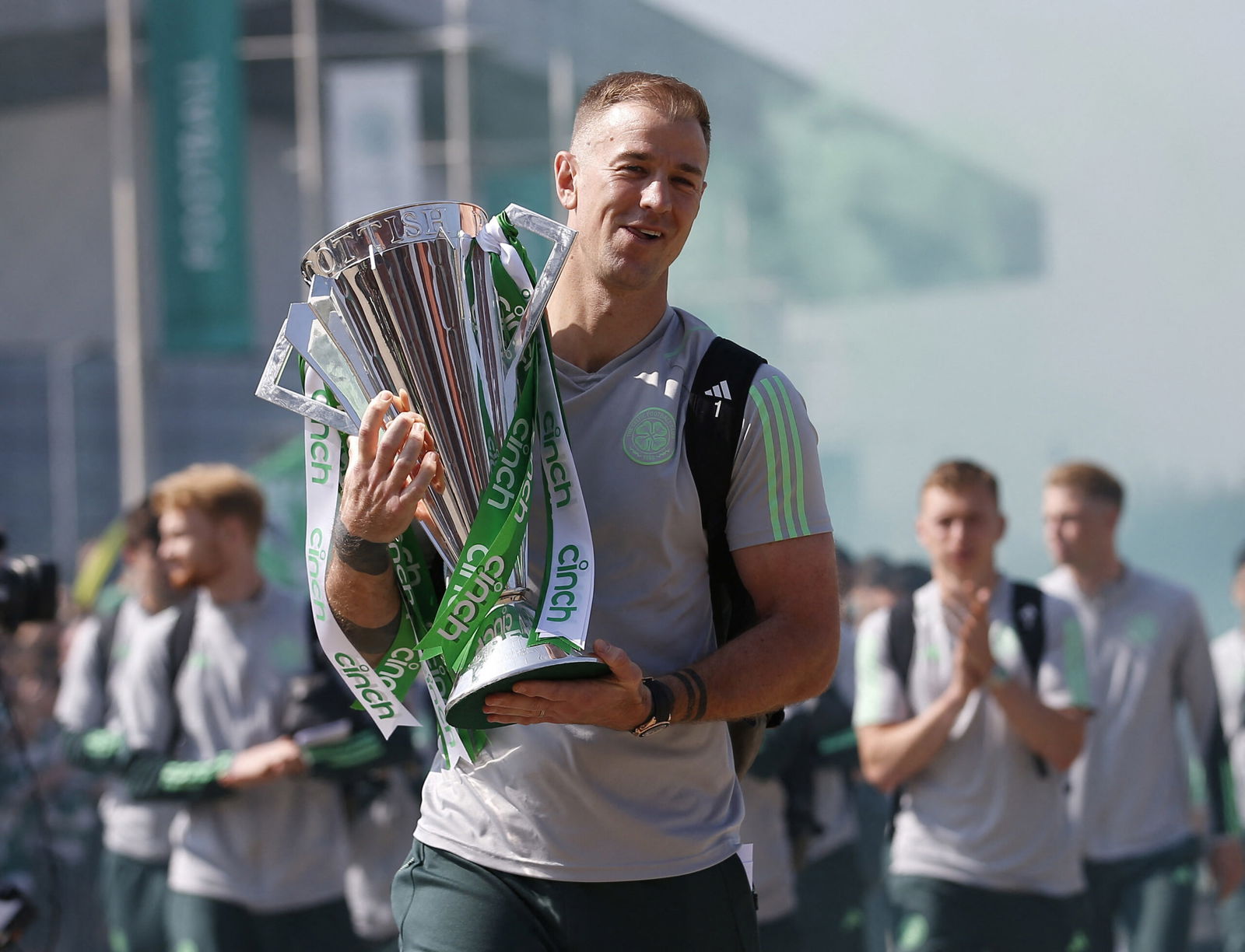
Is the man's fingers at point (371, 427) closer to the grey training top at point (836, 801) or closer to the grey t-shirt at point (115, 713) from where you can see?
the grey t-shirt at point (115, 713)

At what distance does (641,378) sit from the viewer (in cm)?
300

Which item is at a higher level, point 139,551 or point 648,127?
point 648,127

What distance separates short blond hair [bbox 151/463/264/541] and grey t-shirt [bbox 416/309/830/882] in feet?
10.9

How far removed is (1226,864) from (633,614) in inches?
174

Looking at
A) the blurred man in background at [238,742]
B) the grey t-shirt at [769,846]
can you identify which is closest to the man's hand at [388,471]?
the blurred man in background at [238,742]

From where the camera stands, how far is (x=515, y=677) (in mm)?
2514

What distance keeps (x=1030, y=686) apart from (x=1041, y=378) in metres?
6.35

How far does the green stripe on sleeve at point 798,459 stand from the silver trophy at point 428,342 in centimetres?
45

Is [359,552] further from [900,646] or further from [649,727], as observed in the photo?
[900,646]

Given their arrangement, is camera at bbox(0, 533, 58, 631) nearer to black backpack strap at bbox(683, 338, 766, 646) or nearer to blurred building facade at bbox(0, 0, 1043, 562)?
black backpack strap at bbox(683, 338, 766, 646)

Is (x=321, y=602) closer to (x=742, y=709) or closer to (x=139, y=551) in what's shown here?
(x=742, y=709)

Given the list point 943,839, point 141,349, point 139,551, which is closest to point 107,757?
point 139,551

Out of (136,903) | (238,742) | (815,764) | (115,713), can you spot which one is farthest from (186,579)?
(815,764)

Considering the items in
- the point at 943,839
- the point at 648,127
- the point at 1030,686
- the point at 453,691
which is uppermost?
the point at 648,127
